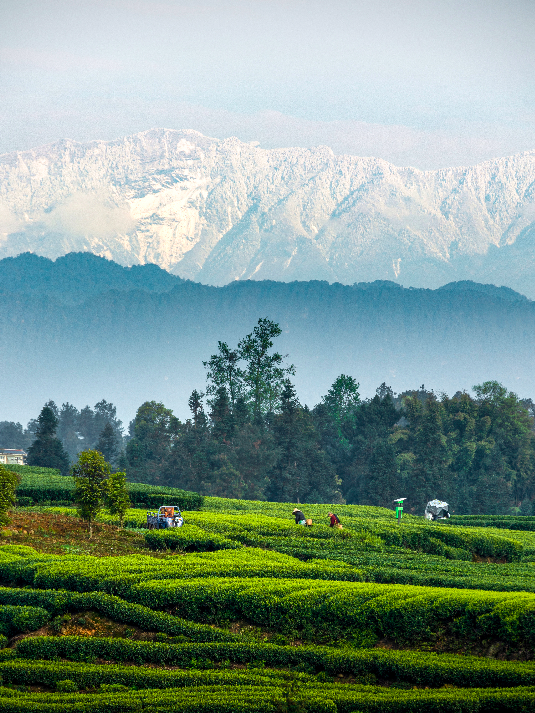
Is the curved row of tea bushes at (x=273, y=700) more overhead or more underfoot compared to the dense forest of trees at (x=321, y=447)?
more underfoot

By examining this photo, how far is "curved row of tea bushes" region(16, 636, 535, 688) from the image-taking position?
2181 cm

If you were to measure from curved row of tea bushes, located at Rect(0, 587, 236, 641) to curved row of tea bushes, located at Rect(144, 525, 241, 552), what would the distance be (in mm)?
9056

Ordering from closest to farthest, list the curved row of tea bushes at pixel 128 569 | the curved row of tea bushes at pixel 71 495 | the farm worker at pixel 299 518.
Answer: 1. the curved row of tea bushes at pixel 128 569
2. the farm worker at pixel 299 518
3. the curved row of tea bushes at pixel 71 495

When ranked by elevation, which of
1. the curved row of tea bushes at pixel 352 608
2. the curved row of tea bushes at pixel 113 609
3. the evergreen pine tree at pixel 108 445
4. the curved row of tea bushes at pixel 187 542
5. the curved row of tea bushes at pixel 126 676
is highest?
the evergreen pine tree at pixel 108 445

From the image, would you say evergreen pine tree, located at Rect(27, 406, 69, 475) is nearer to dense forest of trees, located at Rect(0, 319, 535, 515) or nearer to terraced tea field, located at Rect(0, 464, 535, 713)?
dense forest of trees, located at Rect(0, 319, 535, 515)

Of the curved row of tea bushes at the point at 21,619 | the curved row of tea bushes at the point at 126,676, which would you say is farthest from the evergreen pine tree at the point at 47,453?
the curved row of tea bushes at the point at 126,676

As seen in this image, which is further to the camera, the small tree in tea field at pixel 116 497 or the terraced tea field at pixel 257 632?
the small tree in tea field at pixel 116 497

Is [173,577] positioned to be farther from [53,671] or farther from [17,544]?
[17,544]

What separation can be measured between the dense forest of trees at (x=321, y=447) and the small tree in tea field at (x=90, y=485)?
44.5m

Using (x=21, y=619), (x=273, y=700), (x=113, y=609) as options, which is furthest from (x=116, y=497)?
(x=273, y=700)

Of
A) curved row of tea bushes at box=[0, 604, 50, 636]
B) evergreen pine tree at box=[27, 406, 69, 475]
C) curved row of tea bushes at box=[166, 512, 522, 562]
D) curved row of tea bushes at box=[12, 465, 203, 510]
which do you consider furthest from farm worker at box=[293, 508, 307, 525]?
evergreen pine tree at box=[27, 406, 69, 475]

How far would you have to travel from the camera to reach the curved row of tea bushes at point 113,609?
939 inches

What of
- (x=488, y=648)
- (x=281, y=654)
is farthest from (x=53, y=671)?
(x=488, y=648)

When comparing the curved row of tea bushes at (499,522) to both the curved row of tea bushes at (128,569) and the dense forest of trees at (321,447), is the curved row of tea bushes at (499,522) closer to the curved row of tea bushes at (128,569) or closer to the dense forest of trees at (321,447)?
the dense forest of trees at (321,447)
